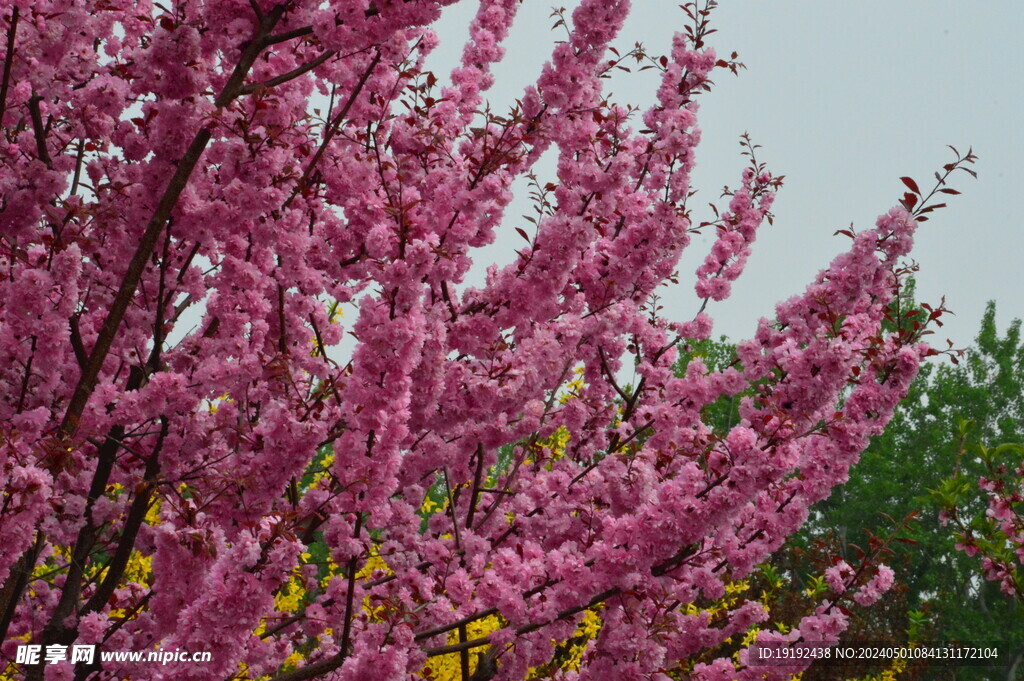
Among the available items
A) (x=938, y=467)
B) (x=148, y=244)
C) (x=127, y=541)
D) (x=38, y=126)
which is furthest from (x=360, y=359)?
(x=938, y=467)

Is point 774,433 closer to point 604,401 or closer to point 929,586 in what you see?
point 604,401

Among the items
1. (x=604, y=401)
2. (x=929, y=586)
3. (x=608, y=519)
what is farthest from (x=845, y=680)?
(x=929, y=586)

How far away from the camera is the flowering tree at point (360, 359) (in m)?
3.55

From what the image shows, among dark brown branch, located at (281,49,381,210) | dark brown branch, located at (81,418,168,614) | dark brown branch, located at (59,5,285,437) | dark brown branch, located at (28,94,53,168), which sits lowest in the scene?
dark brown branch, located at (81,418,168,614)

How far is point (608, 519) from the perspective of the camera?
13.0 feet

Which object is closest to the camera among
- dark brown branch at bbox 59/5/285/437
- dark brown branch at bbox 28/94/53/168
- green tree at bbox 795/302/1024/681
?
dark brown branch at bbox 59/5/285/437

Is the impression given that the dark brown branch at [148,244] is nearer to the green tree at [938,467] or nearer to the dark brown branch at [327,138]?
the dark brown branch at [327,138]

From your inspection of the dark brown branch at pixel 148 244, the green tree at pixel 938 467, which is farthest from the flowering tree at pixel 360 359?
the green tree at pixel 938 467

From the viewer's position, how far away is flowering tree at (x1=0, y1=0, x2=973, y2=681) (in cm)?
355

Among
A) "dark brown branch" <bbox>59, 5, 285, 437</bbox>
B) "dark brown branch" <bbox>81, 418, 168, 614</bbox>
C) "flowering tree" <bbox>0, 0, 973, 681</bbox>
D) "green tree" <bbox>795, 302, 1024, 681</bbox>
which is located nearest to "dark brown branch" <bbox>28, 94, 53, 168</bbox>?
"flowering tree" <bbox>0, 0, 973, 681</bbox>

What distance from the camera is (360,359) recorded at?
3.28 metres

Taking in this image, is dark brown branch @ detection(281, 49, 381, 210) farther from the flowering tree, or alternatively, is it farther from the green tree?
the green tree

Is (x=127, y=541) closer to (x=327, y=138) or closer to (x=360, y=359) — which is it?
(x=360, y=359)

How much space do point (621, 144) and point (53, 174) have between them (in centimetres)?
321
